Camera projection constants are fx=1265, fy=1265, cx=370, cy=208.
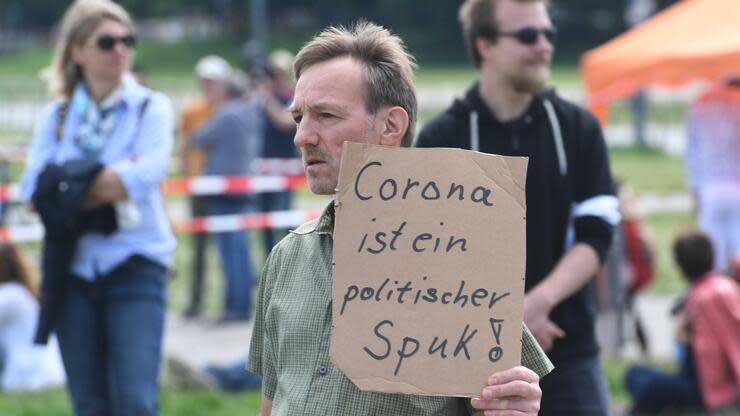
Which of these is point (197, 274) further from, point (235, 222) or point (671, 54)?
point (671, 54)

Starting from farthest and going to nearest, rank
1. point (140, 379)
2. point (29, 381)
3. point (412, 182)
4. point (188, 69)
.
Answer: point (188, 69) → point (29, 381) → point (140, 379) → point (412, 182)

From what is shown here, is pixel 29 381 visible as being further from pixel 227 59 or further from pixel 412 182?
pixel 227 59

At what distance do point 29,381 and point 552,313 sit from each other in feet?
15.0

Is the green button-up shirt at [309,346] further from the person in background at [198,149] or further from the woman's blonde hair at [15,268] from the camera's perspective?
the person in background at [198,149]

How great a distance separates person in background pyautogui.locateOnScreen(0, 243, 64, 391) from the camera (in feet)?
25.3

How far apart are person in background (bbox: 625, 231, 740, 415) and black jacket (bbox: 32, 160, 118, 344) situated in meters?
3.34

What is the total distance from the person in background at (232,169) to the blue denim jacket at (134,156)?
5317 mm

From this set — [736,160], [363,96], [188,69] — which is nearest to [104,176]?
[363,96]

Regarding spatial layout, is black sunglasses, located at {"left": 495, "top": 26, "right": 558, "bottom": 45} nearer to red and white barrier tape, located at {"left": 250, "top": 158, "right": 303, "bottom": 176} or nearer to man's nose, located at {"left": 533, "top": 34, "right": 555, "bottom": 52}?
man's nose, located at {"left": 533, "top": 34, "right": 555, "bottom": 52}

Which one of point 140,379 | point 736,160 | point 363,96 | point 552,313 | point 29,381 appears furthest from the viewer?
point 736,160

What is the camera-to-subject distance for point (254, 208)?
10969 millimetres

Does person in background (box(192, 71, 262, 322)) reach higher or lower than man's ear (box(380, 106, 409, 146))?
lower

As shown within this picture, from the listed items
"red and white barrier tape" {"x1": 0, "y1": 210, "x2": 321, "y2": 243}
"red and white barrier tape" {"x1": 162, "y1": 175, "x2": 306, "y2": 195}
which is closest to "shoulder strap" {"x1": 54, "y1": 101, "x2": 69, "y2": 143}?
"red and white barrier tape" {"x1": 0, "y1": 210, "x2": 321, "y2": 243}

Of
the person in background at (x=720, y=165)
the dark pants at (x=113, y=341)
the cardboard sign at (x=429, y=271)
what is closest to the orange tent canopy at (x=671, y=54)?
the person in background at (x=720, y=165)
